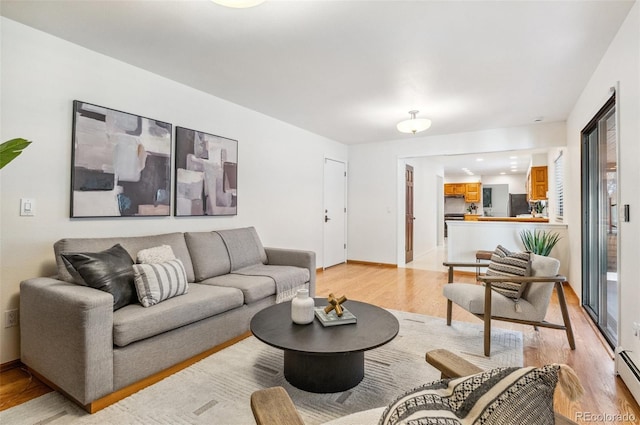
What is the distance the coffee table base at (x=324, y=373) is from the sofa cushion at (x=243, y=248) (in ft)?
5.43

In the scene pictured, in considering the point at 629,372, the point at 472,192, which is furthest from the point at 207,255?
the point at 472,192

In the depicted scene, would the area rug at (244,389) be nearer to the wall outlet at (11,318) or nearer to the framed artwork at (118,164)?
the wall outlet at (11,318)

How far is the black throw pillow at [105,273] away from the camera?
2.07m

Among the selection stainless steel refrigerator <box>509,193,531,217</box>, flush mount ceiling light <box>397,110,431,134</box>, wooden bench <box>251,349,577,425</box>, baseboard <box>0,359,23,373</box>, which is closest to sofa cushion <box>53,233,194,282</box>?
baseboard <box>0,359,23,373</box>

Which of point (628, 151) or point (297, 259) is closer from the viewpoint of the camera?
point (628, 151)

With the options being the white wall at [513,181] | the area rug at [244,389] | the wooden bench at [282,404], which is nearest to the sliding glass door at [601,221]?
the area rug at [244,389]

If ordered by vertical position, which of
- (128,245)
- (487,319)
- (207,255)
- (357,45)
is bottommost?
(487,319)

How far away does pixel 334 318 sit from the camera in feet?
7.13

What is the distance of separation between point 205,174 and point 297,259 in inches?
54.9

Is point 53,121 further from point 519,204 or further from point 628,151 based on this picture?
point 519,204

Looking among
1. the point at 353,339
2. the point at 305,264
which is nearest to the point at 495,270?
the point at 353,339

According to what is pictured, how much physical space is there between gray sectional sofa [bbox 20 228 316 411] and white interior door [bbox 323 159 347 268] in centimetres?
305

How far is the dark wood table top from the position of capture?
5.94 ft

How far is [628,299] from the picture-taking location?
2.21 meters
